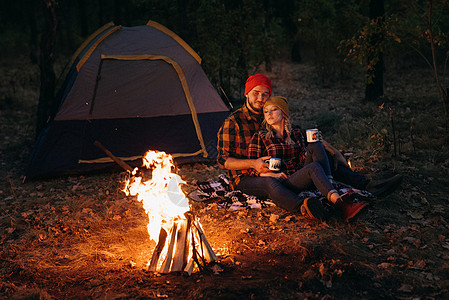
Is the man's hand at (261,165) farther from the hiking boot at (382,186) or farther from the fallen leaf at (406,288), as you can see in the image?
the fallen leaf at (406,288)

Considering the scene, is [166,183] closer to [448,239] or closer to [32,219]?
[32,219]

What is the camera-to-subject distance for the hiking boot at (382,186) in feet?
14.7

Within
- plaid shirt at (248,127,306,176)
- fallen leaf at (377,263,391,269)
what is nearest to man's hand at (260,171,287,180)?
plaid shirt at (248,127,306,176)

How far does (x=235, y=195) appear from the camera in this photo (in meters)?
4.96

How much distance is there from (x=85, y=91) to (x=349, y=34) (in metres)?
10.1

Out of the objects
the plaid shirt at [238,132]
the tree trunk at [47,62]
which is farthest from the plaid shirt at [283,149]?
the tree trunk at [47,62]

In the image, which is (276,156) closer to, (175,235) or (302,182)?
(302,182)

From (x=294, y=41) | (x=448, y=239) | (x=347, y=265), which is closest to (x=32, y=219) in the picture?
(x=347, y=265)

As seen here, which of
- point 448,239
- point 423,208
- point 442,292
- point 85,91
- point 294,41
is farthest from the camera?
point 294,41

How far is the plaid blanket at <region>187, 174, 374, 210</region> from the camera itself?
4.46m

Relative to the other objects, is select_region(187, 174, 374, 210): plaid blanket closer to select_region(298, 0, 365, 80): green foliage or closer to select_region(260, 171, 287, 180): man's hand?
select_region(260, 171, 287, 180): man's hand

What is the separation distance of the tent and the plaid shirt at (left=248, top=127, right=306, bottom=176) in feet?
8.23

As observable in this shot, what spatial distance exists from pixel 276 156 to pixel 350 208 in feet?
3.43

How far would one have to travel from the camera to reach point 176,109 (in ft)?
23.2
